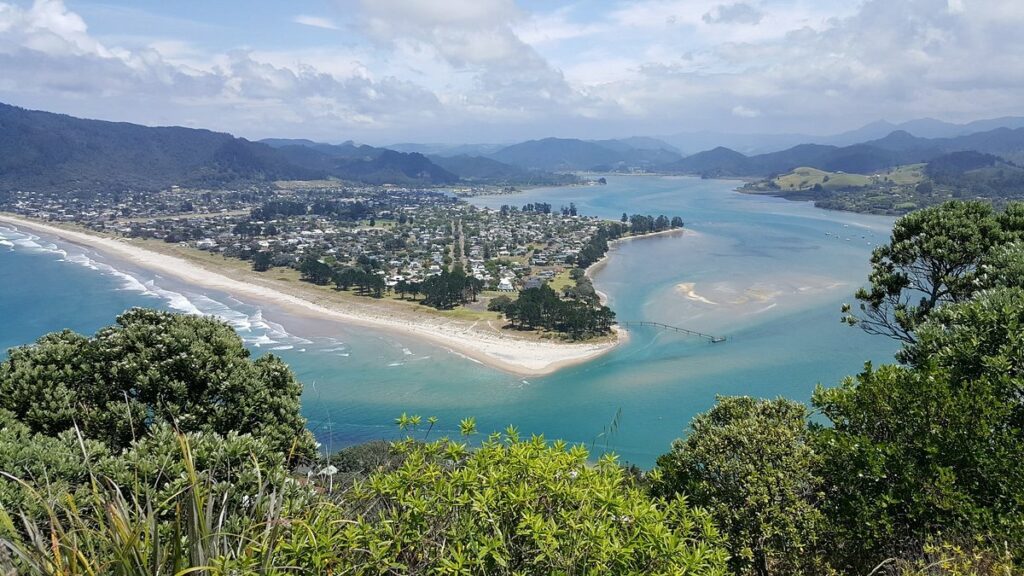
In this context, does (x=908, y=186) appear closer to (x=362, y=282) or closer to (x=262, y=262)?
(x=362, y=282)

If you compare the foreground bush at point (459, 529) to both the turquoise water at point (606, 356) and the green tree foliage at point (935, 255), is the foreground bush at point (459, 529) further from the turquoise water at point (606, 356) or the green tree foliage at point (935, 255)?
the turquoise water at point (606, 356)

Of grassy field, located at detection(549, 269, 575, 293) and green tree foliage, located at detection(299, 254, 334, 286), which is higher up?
green tree foliage, located at detection(299, 254, 334, 286)

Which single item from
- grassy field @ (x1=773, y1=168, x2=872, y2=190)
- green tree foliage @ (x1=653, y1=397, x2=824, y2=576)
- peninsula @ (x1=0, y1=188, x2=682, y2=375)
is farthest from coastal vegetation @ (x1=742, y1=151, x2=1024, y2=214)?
green tree foliage @ (x1=653, y1=397, x2=824, y2=576)

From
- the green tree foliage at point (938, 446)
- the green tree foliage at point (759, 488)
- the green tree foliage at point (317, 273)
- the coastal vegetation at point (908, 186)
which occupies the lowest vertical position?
the green tree foliage at point (317, 273)

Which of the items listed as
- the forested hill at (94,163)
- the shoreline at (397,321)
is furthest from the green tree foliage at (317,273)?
the forested hill at (94,163)

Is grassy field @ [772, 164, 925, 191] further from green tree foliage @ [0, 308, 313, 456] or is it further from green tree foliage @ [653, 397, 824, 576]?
green tree foliage @ [0, 308, 313, 456]

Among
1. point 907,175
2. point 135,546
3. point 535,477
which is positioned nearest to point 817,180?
point 907,175

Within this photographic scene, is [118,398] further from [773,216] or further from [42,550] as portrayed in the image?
[773,216]
